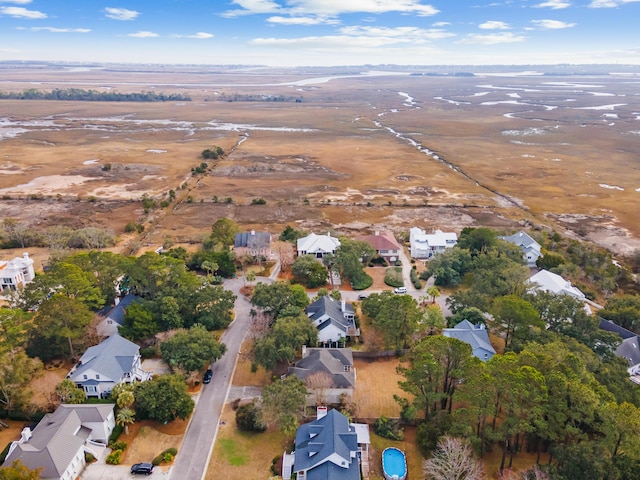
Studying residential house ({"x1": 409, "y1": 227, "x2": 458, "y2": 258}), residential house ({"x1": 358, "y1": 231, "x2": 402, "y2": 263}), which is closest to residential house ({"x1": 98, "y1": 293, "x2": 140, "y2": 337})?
residential house ({"x1": 358, "y1": 231, "x2": 402, "y2": 263})

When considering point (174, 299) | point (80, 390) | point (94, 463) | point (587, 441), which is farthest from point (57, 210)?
point (587, 441)

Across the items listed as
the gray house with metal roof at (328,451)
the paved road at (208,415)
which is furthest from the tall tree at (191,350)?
the gray house with metal roof at (328,451)

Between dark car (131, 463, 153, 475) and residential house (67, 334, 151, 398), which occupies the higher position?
residential house (67, 334, 151, 398)

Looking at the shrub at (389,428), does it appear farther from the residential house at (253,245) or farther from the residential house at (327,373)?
the residential house at (253,245)

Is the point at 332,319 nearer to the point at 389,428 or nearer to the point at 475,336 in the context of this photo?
the point at 389,428

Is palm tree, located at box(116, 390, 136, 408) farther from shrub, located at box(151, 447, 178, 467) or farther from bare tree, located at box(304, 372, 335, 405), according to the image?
bare tree, located at box(304, 372, 335, 405)
